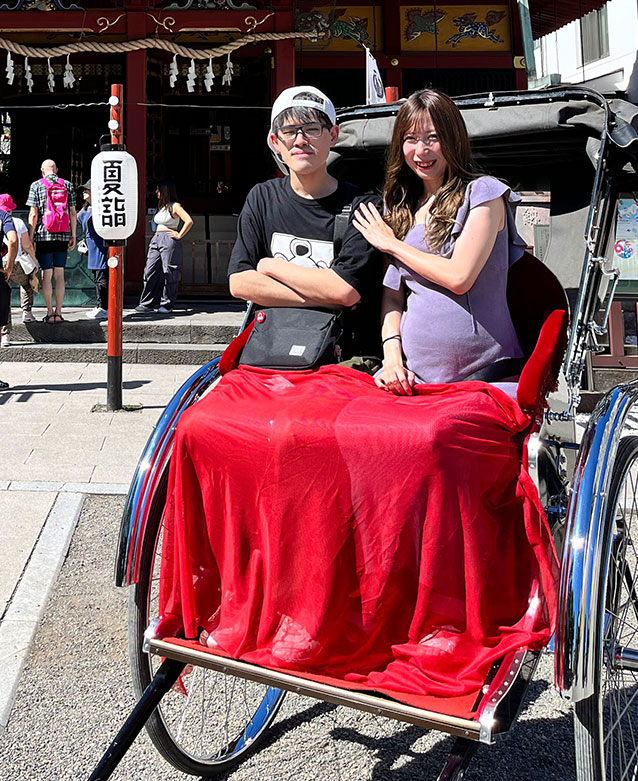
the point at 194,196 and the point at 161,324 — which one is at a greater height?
the point at 194,196

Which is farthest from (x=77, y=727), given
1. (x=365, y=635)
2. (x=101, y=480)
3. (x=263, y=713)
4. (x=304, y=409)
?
(x=101, y=480)

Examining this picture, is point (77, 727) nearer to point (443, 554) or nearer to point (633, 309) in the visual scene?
point (443, 554)

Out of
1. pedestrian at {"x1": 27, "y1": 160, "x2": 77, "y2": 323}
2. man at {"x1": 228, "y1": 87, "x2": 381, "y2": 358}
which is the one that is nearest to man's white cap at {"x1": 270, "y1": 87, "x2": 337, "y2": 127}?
man at {"x1": 228, "y1": 87, "x2": 381, "y2": 358}

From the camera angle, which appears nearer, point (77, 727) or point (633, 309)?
point (77, 727)

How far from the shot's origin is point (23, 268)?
27.0ft

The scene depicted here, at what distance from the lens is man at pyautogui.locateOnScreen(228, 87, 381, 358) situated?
92.3 inches

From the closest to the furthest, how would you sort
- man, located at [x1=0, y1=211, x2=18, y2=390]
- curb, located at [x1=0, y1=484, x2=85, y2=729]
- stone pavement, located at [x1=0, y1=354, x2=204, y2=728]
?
curb, located at [x1=0, y1=484, x2=85, y2=729] → stone pavement, located at [x1=0, y1=354, x2=204, y2=728] → man, located at [x1=0, y1=211, x2=18, y2=390]

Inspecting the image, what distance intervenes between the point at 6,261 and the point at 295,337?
551 centimetres

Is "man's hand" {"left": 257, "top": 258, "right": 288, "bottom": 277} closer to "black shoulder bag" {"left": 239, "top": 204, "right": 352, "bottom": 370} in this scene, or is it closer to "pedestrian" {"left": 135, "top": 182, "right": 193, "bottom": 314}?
"black shoulder bag" {"left": 239, "top": 204, "right": 352, "bottom": 370}

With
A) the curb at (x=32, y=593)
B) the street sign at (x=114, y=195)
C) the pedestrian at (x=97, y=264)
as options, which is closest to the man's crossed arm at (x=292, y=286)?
the curb at (x=32, y=593)

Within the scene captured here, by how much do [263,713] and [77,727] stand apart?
557 millimetres

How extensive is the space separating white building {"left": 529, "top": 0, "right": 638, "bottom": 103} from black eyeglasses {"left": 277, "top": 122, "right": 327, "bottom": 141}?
708 inches

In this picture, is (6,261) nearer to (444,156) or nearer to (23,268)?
(23,268)

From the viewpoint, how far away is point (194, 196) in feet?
42.5
